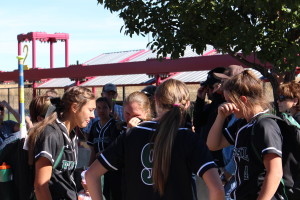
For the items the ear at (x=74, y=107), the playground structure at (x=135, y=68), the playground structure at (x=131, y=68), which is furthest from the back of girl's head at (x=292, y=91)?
the playground structure at (x=135, y=68)

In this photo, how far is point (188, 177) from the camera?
9.57ft

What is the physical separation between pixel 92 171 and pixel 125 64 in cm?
965

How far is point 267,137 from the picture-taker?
10.2ft

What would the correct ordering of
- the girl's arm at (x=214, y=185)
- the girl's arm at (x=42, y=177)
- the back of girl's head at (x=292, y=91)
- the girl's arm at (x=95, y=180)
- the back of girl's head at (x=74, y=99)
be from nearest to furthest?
the girl's arm at (x=214, y=185) → the girl's arm at (x=95, y=180) → the girl's arm at (x=42, y=177) → the back of girl's head at (x=74, y=99) → the back of girl's head at (x=292, y=91)

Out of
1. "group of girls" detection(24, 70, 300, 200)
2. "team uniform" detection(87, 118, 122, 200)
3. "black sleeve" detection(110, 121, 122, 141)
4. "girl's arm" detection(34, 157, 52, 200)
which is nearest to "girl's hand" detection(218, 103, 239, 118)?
"group of girls" detection(24, 70, 300, 200)

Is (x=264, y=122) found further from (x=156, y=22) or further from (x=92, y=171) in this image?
(x=156, y=22)

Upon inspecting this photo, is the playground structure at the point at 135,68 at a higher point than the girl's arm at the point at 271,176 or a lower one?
higher

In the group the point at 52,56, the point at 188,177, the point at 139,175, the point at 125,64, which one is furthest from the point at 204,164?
the point at 52,56

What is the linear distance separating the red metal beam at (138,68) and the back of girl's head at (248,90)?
527cm

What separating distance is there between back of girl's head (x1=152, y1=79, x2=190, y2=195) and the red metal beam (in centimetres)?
571

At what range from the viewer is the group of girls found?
2893 mm

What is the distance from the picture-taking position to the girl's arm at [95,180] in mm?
2971

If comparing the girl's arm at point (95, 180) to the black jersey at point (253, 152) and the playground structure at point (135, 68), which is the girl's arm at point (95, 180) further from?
the playground structure at point (135, 68)

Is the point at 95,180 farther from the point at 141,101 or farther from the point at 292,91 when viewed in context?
the point at 292,91
